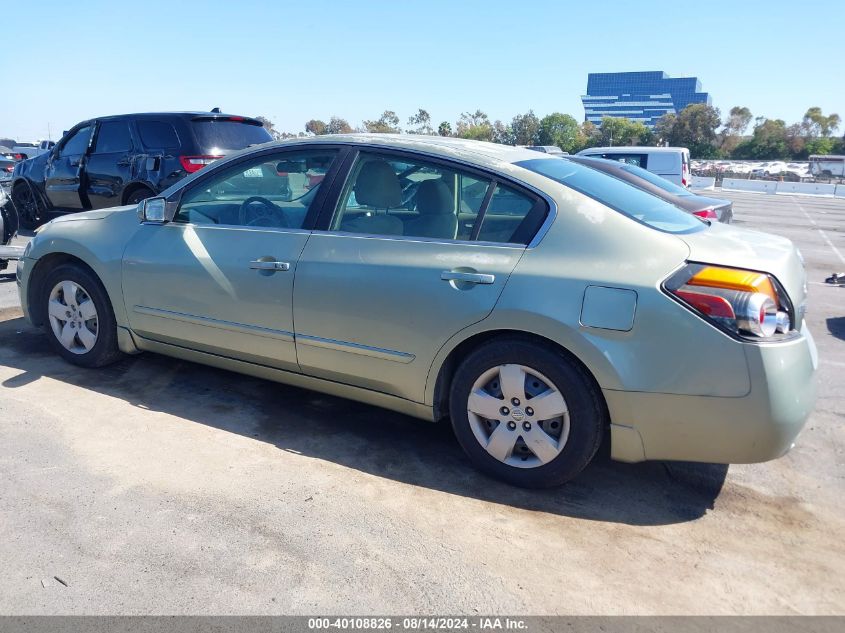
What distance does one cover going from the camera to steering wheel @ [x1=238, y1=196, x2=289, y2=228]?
3840 mm

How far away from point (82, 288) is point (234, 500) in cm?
224

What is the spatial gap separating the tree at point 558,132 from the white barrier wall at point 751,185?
1071 inches

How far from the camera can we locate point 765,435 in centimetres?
274

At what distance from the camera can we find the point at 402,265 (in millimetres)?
3318

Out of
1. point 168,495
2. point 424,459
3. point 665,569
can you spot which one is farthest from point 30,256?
point 665,569

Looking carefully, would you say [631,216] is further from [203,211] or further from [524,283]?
[203,211]

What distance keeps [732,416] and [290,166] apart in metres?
2.71

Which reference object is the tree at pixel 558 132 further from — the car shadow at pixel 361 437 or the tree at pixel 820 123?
the car shadow at pixel 361 437

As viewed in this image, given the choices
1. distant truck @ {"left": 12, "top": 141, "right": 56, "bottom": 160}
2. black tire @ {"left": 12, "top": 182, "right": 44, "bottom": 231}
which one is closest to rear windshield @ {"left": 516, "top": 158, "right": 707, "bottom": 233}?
distant truck @ {"left": 12, "top": 141, "right": 56, "bottom": 160}

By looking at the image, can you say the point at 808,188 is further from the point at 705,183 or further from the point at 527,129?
the point at 527,129

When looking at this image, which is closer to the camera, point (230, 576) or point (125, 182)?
point (230, 576)

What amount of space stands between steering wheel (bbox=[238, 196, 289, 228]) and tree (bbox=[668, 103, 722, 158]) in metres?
73.0

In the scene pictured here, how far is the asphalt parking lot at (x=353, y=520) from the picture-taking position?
95.7 inches

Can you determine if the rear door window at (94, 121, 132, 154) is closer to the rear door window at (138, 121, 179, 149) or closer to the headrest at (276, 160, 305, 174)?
the rear door window at (138, 121, 179, 149)
